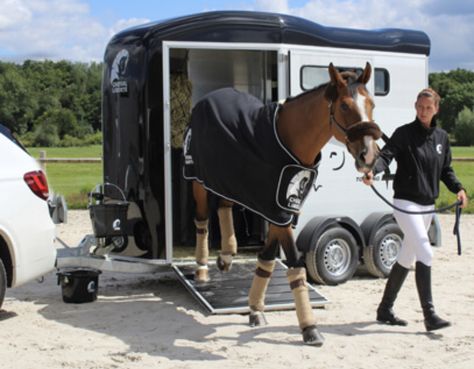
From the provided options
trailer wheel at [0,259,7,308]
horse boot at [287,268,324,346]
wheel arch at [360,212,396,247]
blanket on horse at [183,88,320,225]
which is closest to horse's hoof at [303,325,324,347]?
horse boot at [287,268,324,346]

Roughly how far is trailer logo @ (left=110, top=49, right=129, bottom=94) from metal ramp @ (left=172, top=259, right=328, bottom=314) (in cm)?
195

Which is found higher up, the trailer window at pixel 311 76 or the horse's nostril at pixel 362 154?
the trailer window at pixel 311 76

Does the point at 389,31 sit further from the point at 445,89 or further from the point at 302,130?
the point at 445,89

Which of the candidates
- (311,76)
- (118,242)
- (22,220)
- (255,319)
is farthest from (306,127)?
(118,242)

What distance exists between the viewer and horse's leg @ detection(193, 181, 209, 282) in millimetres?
7137

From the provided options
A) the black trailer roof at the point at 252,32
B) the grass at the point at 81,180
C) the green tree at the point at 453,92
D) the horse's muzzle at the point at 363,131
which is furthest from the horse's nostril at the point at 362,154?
the green tree at the point at 453,92

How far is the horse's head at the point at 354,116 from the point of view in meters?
4.97

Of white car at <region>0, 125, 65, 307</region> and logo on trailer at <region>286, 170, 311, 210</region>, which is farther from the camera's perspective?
white car at <region>0, 125, 65, 307</region>

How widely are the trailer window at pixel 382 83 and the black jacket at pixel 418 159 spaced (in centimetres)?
259

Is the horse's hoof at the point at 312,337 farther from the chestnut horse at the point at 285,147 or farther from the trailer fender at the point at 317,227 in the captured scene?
the trailer fender at the point at 317,227

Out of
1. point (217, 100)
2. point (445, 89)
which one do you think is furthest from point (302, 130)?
point (445, 89)

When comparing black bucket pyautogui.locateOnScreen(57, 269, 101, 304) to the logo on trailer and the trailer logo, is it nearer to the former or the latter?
the trailer logo

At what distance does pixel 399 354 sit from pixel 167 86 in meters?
3.39

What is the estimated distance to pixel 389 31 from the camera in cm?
859
